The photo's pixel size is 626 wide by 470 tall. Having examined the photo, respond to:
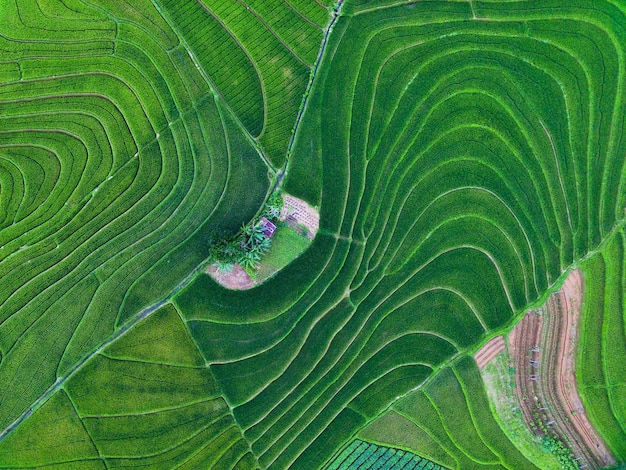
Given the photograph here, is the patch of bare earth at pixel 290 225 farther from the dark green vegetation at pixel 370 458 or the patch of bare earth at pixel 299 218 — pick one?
the dark green vegetation at pixel 370 458

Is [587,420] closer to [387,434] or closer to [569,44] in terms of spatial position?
[387,434]

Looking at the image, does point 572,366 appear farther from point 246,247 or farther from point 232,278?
point 232,278

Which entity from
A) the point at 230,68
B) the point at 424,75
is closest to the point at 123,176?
the point at 230,68

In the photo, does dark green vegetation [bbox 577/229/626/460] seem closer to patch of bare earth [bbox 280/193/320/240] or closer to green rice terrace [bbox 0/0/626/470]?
green rice terrace [bbox 0/0/626/470]

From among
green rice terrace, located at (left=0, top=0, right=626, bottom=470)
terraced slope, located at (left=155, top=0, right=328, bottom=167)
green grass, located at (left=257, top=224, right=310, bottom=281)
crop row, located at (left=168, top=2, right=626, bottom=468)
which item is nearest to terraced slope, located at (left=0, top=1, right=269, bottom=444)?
green rice terrace, located at (left=0, top=0, right=626, bottom=470)

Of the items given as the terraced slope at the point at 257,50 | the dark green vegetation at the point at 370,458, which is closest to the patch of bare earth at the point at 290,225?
the terraced slope at the point at 257,50
